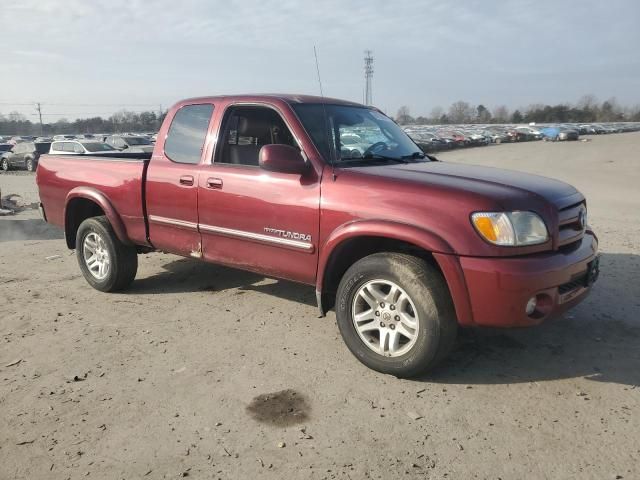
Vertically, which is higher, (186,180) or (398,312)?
(186,180)

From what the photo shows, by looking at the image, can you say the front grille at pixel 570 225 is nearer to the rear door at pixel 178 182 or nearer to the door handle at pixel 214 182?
the door handle at pixel 214 182

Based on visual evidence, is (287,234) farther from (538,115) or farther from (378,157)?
(538,115)

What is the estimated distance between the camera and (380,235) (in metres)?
3.44

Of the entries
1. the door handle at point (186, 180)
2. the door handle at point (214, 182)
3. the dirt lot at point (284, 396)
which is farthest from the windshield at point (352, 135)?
the dirt lot at point (284, 396)

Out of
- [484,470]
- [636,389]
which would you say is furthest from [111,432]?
[636,389]

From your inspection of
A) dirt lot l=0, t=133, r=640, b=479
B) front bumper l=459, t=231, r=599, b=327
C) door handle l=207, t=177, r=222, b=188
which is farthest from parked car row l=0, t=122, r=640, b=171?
dirt lot l=0, t=133, r=640, b=479

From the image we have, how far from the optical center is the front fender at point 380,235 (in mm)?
3229

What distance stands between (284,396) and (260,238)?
1.29 m

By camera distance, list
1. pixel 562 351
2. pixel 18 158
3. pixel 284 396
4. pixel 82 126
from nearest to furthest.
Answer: pixel 284 396, pixel 562 351, pixel 18 158, pixel 82 126

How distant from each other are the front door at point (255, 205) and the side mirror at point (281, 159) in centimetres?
12

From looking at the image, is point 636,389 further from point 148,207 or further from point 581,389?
point 148,207

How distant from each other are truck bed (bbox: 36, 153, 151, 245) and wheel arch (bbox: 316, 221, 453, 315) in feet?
6.98

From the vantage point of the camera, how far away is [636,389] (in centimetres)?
338

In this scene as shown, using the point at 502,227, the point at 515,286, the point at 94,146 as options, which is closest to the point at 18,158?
the point at 94,146
